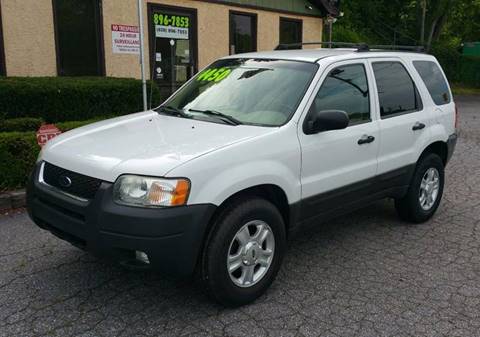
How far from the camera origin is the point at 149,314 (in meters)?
3.53

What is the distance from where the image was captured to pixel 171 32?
11.8 m

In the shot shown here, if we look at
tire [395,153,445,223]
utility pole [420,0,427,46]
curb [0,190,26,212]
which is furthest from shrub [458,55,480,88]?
curb [0,190,26,212]

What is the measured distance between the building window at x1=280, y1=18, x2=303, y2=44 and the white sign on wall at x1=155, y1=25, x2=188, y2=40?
3680 mm

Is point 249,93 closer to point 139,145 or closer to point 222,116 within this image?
point 222,116

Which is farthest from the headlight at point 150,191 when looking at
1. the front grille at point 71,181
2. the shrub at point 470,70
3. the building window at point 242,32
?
the shrub at point 470,70

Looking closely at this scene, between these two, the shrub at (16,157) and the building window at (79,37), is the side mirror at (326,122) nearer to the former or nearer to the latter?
the shrub at (16,157)

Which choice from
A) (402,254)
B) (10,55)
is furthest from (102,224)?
(10,55)

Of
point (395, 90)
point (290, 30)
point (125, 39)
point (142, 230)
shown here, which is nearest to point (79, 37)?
point (125, 39)

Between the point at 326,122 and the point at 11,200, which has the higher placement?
the point at 326,122

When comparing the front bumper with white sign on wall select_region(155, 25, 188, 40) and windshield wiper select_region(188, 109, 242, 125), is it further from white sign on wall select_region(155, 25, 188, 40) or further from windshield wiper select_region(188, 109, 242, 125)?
white sign on wall select_region(155, 25, 188, 40)

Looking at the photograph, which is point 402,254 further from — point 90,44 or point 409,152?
point 90,44

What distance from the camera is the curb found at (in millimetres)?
5715

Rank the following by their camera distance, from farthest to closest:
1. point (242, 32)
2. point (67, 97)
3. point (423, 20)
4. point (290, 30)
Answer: point (423, 20) < point (290, 30) < point (242, 32) < point (67, 97)

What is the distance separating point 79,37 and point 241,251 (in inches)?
313
